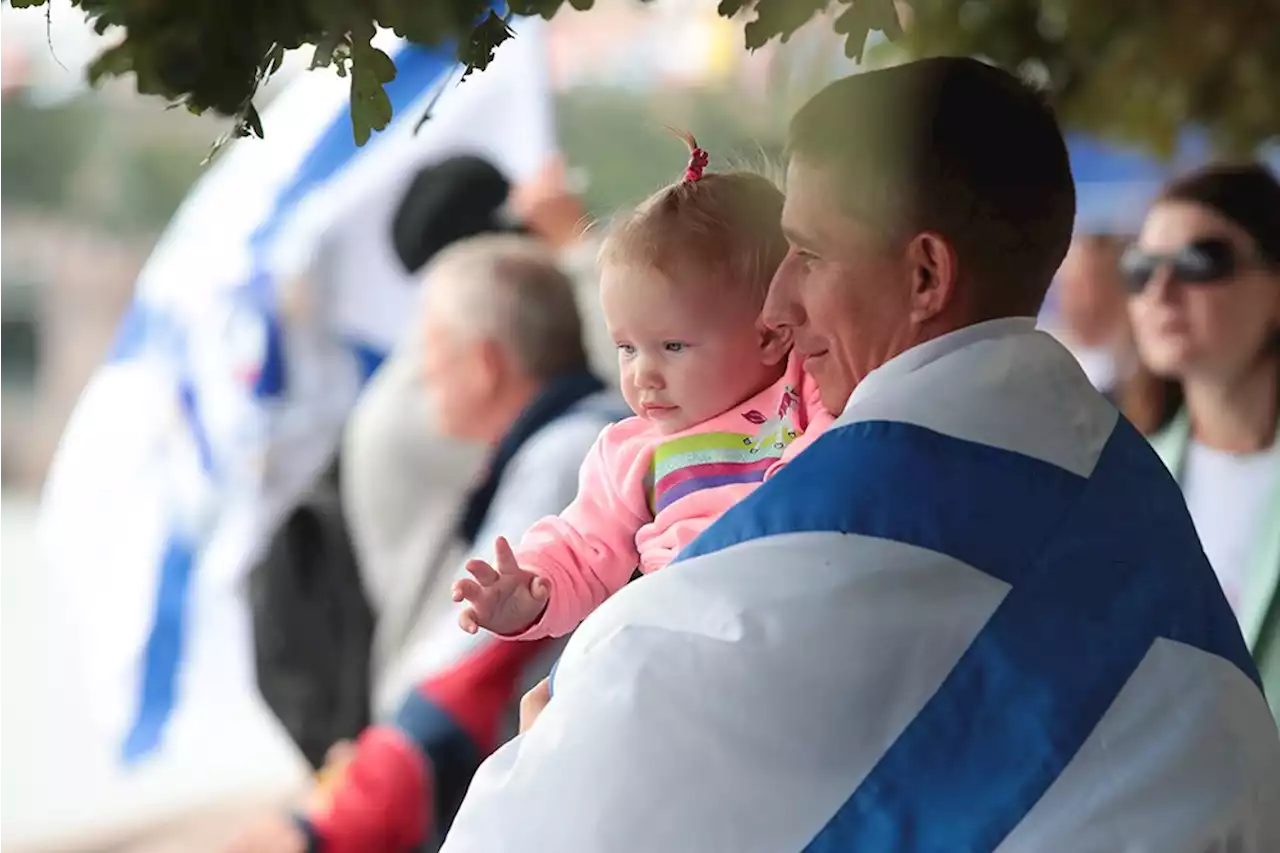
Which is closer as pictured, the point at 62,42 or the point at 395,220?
the point at 62,42

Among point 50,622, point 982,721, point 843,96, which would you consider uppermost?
point 843,96

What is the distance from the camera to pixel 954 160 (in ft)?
4.55

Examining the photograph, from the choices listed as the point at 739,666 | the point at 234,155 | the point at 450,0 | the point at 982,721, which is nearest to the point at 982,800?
the point at 982,721

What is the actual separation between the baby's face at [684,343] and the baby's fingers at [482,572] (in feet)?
0.58

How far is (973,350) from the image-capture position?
1.41m

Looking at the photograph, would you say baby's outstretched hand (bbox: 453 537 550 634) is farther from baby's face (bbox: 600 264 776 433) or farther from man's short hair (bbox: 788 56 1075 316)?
man's short hair (bbox: 788 56 1075 316)

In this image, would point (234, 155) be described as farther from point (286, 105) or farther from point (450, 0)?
point (450, 0)

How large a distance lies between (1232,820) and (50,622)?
31.9 feet

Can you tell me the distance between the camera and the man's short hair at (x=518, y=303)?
10.4ft

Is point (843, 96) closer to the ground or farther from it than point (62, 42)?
closer to the ground

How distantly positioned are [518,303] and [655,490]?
179 centimetres

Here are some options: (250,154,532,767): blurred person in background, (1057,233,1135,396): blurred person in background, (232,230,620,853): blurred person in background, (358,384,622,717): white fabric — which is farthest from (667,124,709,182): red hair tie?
(1057,233,1135,396): blurred person in background

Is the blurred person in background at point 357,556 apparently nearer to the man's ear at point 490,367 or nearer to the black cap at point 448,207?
the black cap at point 448,207

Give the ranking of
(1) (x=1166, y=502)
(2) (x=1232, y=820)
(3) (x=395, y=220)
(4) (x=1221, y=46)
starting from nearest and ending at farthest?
(2) (x=1232, y=820)
(1) (x=1166, y=502)
(4) (x=1221, y=46)
(3) (x=395, y=220)
